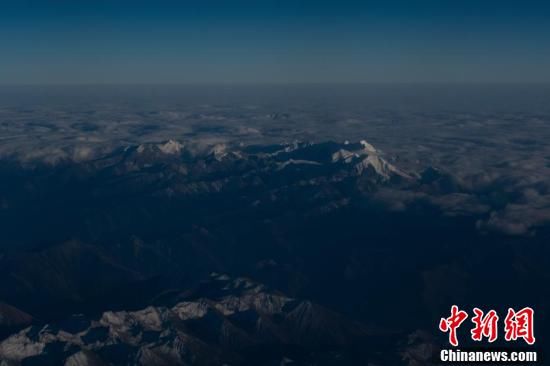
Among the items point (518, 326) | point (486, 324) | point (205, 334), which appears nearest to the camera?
point (486, 324)

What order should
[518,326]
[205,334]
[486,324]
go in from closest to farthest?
[486,324] < [518,326] < [205,334]

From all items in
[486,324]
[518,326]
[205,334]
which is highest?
[486,324]

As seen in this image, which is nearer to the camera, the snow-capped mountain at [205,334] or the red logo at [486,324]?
the red logo at [486,324]

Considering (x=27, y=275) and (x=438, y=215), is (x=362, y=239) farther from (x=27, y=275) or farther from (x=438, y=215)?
(x=27, y=275)

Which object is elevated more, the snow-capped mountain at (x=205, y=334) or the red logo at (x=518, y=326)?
the red logo at (x=518, y=326)

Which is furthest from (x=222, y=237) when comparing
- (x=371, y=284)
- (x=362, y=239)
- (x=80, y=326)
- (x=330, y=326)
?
(x=80, y=326)

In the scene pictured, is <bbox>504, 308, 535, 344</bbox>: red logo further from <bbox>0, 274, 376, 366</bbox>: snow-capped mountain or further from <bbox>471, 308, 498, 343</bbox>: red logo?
<bbox>0, 274, 376, 366</bbox>: snow-capped mountain

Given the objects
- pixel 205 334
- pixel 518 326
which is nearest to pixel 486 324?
pixel 518 326

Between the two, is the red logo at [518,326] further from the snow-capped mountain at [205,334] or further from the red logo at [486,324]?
the snow-capped mountain at [205,334]

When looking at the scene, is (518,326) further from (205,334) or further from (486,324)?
(205,334)

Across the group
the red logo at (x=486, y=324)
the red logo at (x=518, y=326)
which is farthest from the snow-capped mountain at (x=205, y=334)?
the red logo at (x=518, y=326)

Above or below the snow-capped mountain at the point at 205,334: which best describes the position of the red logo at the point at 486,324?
above

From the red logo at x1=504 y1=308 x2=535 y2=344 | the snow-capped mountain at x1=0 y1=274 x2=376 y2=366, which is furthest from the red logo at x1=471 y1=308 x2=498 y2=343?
the snow-capped mountain at x1=0 y1=274 x2=376 y2=366
